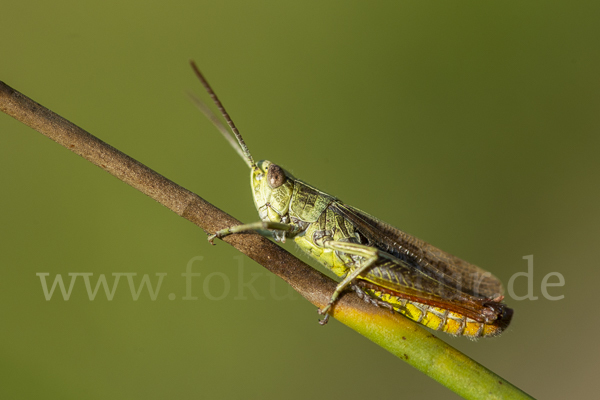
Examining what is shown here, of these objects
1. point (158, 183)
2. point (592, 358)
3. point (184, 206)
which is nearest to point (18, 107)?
point (158, 183)

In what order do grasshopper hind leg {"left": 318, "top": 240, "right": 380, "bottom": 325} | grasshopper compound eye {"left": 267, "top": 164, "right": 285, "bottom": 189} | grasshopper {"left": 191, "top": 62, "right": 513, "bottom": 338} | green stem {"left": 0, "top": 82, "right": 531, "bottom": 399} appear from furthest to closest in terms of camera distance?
grasshopper compound eye {"left": 267, "top": 164, "right": 285, "bottom": 189}
grasshopper {"left": 191, "top": 62, "right": 513, "bottom": 338}
grasshopper hind leg {"left": 318, "top": 240, "right": 380, "bottom": 325}
green stem {"left": 0, "top": 82, "right": 531, "bottom": 399}

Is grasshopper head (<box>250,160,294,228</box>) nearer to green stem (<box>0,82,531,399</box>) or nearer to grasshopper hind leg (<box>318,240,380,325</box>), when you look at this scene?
grasshopper hind leg (<box>318,240,380,325</box>)

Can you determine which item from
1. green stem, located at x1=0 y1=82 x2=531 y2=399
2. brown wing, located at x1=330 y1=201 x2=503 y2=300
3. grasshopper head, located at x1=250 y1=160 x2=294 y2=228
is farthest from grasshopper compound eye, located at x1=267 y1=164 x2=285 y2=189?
green stem, located at x1=0 y1=82 x2=531 y2=399

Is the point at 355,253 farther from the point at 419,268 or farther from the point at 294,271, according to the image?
the point at 294,271

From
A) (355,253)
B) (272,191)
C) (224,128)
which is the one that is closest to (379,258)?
(355,253)

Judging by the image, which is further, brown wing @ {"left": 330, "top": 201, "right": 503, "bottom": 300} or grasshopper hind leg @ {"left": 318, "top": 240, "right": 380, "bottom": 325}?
brown wing @ {"left": 330, "top": 201, "right": 503, "bottom": 300}

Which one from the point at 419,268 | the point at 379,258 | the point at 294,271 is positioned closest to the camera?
the point at 294,271
